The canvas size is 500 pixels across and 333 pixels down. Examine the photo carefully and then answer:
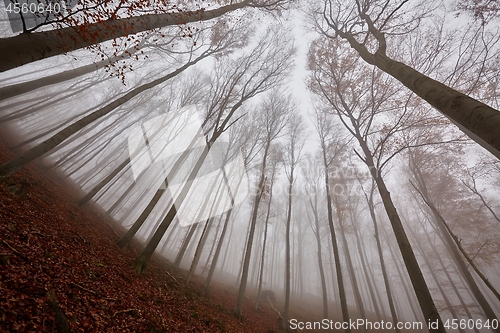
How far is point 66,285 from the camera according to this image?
10.4 ft

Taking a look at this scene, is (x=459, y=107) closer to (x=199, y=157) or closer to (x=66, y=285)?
(x=66, y=285)

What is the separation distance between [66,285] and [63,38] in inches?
170

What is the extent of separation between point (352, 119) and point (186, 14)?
7005 mm

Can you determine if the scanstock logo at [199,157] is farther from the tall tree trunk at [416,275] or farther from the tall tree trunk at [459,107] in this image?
the tall tree trunk at [459,107]

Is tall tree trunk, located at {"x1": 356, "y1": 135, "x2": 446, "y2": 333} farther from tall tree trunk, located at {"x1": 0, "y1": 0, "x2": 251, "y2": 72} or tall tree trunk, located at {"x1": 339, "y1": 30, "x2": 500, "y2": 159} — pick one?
tall tree trunk, located at {"x1": 0, "y1": 0, "x2": 251, "y2": 72}

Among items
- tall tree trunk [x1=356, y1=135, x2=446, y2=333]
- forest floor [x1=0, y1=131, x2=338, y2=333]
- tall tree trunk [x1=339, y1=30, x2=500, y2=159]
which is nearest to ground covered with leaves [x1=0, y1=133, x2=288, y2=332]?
forest floor [x1=0, y1=131, x2=338, y2=333]

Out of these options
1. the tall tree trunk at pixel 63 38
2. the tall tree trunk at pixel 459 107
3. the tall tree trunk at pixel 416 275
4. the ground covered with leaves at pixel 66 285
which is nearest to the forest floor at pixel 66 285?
the ground covered with leaves at pixel 66 285

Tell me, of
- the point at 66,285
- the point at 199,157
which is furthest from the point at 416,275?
the point at 199,157

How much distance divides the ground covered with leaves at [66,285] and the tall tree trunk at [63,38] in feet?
9.91

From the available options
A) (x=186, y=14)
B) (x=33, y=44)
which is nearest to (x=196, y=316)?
(x=33, y=44)

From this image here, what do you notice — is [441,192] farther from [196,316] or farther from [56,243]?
[56,243]

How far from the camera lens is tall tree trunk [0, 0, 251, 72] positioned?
10.1 feet

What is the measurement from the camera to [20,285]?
261 cm

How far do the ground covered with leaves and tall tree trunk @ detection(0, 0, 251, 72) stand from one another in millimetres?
3021
